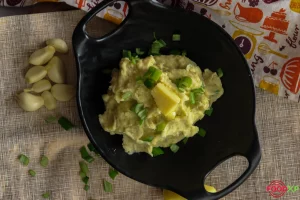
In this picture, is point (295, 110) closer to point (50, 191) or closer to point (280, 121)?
point (280, 121)

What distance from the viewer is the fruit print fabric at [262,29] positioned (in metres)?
1.26

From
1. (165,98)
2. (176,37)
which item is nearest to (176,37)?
(176,37)

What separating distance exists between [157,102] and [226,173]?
41cm

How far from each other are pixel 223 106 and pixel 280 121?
0.23 m

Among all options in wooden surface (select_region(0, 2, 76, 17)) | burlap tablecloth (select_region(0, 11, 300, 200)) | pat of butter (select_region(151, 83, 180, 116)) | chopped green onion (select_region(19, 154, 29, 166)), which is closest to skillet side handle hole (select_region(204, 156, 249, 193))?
burlap tablecloth (select_region(0, 11, 300, 200))

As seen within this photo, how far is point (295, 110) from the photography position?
134 centimetres

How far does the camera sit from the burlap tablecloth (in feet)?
4.29

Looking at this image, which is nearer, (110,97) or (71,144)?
(110,97)

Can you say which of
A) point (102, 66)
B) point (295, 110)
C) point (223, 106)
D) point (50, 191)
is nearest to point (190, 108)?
point (223, 106)

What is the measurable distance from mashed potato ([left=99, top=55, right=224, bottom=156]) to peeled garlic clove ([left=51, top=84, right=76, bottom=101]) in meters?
0.14

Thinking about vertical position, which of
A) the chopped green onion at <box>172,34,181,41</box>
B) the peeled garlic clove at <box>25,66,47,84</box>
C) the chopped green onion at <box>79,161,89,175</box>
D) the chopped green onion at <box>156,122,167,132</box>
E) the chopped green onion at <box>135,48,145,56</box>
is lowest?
the chopped green onion at <box>79,161,89,175</box>

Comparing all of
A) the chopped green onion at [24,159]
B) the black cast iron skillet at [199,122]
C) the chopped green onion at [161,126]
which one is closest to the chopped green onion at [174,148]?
the black cast iron skillet at [199,122]

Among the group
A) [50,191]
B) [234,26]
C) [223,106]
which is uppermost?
[234,26]

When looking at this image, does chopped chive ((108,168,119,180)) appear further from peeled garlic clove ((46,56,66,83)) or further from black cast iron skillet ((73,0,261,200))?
peeled garlic clove ((46,56,66,83))
